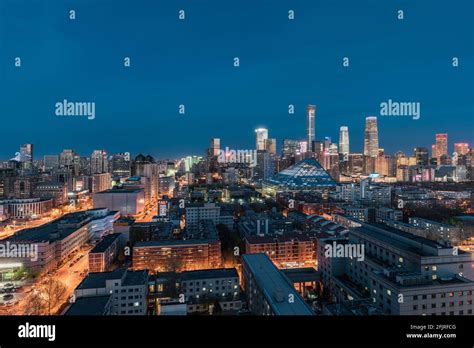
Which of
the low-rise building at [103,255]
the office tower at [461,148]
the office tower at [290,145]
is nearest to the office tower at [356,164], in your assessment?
the office tower at [290,145]

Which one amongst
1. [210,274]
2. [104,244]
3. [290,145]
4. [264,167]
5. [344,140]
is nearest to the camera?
[210,274]

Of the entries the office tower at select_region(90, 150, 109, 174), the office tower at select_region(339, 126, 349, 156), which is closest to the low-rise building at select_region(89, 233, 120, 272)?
the office tower at select_region(90, 150, 109, 174)

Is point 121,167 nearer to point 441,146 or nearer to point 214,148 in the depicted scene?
point 214,148

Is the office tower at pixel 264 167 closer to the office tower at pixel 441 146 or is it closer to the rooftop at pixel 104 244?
the office tower at pixel 441 146

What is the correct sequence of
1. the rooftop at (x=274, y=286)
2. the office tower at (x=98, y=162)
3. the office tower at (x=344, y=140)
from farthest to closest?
the office tower at (x=344, y=140)
the office tower at (x=98, y=162)
the rooftop at (x=274, y=286)

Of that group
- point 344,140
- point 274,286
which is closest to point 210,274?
point 274,286

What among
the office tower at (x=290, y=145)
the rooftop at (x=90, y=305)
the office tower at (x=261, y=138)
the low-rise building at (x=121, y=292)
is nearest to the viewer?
the rooftop at (x=90, y=305)

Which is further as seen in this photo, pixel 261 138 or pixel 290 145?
pixel 290 145

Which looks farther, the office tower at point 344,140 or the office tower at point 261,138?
the office tower at point 344,140

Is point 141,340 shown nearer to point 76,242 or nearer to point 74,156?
point 76,242

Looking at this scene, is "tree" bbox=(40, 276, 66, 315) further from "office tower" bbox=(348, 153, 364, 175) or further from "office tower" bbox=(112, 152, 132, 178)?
"office tower" bbox=(348, 153, 364, 175)

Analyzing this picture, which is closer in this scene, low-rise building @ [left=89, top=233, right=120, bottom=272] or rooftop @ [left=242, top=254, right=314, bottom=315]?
rooftop @ [left=242, top=254, right=314, bottom=315]
